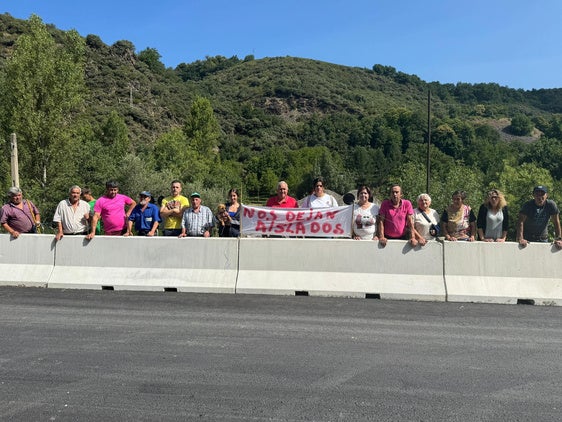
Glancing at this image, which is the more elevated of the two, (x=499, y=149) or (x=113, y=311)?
(x=499, y=149)

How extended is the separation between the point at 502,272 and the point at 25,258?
26.5ft

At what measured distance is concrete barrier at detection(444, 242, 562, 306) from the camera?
771cm

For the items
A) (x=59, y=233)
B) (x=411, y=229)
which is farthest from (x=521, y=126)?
(x=59, y=233)

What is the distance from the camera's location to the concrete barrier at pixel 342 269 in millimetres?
7984

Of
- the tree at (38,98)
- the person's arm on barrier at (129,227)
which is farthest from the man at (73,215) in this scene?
the tree at (38,98)

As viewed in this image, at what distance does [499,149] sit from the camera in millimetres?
133625

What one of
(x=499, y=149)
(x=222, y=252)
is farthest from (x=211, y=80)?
(x=222, y=252)

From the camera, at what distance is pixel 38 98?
1103 inches

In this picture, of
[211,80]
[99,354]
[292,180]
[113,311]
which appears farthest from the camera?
[211,80]

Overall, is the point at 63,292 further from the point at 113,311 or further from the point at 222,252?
the point at 222,252

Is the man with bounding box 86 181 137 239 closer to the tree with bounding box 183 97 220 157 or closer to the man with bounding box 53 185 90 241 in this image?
the man with bounding box 53 185 90 241

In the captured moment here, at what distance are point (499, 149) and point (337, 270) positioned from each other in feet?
456

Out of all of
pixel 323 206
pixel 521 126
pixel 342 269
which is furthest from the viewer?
pixel 521 126

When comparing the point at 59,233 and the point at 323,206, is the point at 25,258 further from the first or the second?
the point at 323,206
